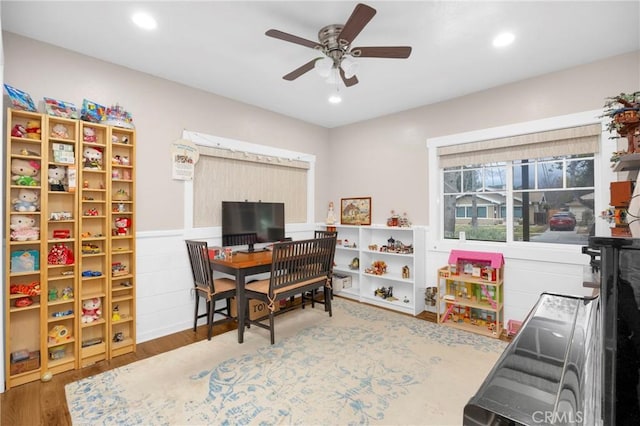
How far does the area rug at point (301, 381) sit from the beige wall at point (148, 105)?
1.37m

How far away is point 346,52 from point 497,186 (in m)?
2.34

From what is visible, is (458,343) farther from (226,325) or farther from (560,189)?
(226,325)

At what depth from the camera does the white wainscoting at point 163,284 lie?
2.85 m

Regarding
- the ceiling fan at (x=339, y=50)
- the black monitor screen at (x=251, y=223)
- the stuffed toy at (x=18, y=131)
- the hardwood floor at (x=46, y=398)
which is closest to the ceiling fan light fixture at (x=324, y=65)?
the ceiling fan at (x=339, y=50)

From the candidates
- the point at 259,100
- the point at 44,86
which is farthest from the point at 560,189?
the point at 44,86

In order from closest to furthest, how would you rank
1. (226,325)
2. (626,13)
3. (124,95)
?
(626,13) < (124,95) < (226,325)

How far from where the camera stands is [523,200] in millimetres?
3180

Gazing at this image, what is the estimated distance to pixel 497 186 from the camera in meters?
3.34

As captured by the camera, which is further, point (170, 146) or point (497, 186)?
point (497, 186)

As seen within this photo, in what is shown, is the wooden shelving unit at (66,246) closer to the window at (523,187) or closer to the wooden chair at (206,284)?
the wooden chair at (206,284)

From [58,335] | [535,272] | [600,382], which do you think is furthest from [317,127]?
[600,382]

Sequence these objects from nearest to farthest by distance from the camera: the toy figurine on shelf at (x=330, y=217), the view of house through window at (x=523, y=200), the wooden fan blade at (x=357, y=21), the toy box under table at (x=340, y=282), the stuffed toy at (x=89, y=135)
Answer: the wooden fan blade at (x=357, y=21) → the stuffed toy at (x=89, y=135) → the view of house through window at (x=523, y=200) → the toy box under table at (x=340, y=282) → the toy figurine on shelf at (x=330, y=217)

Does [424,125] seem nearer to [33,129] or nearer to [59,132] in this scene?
[59,132]

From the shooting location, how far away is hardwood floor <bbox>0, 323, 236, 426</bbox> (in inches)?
70.7
